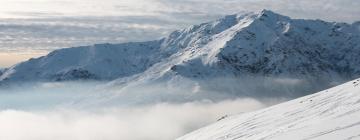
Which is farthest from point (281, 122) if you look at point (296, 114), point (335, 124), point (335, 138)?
point (335, 138)

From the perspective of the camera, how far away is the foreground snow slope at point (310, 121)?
126 ft

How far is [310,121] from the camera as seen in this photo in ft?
152

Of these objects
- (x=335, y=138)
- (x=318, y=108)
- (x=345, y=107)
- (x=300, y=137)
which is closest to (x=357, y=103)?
(x=345, y=107)

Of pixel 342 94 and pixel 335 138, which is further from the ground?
pixel 342 94

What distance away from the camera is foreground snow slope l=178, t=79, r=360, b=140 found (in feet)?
126

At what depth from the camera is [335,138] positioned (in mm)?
34969

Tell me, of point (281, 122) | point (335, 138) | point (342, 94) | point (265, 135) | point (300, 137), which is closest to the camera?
point (335, 138)

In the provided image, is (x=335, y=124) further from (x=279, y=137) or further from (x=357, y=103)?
(x=357, y=103)

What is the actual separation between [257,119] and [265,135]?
1336 centimetres

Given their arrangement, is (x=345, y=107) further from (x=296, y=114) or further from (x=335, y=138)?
(x=335, y=138)

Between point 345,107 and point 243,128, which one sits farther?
point 243,128

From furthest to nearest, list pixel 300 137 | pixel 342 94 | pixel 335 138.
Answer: pixel 342 94 < pixel 300 137 < pixel 335 138

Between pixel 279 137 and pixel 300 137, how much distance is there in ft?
8.37

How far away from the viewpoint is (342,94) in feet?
180
